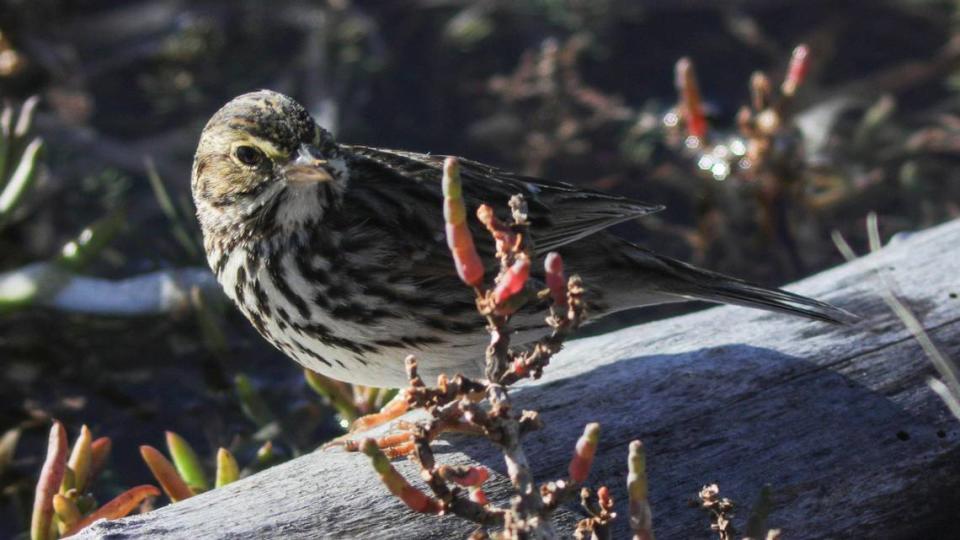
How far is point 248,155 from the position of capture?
371 cm

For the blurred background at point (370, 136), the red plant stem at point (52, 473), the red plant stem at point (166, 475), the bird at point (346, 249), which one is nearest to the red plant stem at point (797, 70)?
the blurred background at point (370, 136)

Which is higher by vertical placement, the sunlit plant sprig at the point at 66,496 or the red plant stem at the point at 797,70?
the red plant stem at the point at 797,70

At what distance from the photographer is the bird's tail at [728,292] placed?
3.88m

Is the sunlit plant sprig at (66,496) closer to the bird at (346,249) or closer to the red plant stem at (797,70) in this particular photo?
the bird at (346,249)

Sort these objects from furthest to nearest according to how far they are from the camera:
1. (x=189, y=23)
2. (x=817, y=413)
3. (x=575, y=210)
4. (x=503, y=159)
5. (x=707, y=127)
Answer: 1. (x=189, y=23)
2. (x=503, y=159)
3. (x=707, y=127)
4. (x=575, y=210)
5. (x=817, y=413)

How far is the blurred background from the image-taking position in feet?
16.5

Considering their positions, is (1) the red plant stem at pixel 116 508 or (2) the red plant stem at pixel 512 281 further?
(1) the red plant stem at pixel 116 508

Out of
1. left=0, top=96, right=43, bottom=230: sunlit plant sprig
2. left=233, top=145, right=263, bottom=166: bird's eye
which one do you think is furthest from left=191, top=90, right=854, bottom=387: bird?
left=0, top=96, right=43, bottom=230: sunlit plant sprig

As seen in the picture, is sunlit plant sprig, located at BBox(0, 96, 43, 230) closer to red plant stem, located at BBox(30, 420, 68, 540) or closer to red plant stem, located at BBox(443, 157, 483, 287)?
red plant stem, located at BBox(30, 420, 68, 540)

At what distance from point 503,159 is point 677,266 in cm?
271

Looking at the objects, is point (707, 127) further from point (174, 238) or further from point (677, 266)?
point (174, 238)

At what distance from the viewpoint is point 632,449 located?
2.42 m

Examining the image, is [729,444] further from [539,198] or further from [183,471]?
[183,471]

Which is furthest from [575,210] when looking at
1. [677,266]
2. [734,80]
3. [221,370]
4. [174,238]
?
[734,80]
